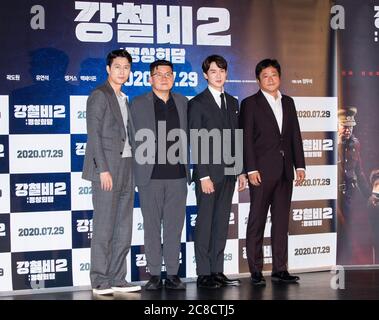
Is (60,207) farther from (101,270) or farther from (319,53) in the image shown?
(319,53)

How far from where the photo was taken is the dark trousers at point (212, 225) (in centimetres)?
446

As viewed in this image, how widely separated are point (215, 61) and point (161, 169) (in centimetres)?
82

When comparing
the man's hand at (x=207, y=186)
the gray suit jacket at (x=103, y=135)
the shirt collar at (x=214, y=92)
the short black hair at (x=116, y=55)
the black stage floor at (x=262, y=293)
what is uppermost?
the short black hair at (x=116, y=55)

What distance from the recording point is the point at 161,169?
4.39 meters

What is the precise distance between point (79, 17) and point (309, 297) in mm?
2420

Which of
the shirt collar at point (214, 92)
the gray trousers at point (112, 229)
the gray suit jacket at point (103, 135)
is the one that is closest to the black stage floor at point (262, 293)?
the gray trousers at point (112, 229)

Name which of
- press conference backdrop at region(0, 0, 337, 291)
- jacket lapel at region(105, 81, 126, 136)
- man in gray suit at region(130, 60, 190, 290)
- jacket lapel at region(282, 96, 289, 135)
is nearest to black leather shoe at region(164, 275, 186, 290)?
man in gray suit at region(130, 60, 190, 290)

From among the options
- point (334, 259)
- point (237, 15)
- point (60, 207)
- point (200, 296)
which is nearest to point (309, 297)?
point (200, 296)

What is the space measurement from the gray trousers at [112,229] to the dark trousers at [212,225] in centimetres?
46

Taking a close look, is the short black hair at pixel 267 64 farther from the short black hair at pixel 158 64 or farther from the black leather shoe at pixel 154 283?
the black leather shoe at pixel 154 283

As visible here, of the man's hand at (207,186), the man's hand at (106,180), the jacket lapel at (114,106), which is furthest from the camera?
the man's hand at (207,186)

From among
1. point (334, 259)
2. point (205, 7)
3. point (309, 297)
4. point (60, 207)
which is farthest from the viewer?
point (334, 259)

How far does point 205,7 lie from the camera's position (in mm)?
4895

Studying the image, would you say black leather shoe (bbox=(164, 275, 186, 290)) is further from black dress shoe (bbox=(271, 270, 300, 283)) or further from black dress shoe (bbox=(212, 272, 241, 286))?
black dress shoe (bbox=(271, 270, 300, 283))
